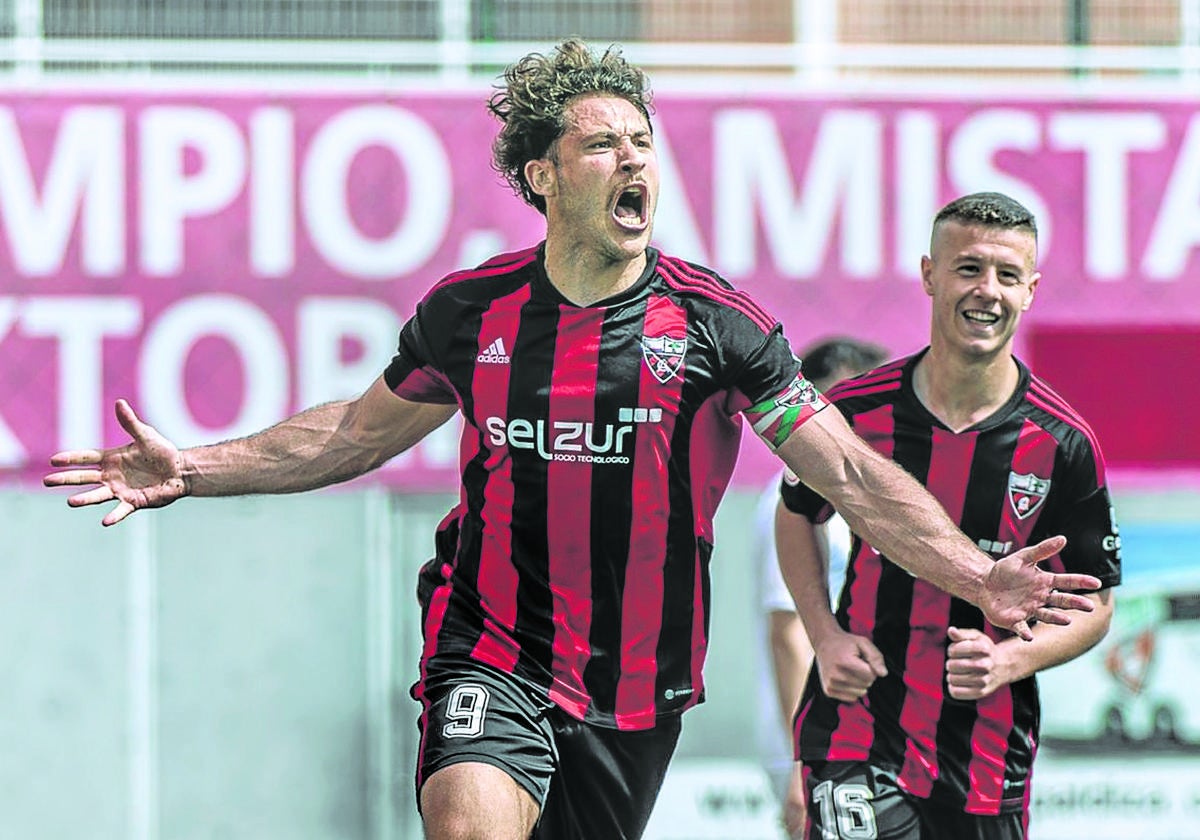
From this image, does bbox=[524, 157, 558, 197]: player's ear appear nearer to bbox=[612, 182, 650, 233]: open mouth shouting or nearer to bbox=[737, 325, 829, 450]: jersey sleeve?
bbox=[612, 182, 650, 233]: open mouth shouting

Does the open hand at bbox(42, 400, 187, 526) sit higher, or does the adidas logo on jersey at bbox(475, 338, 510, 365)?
the adidas logo on jersey at bbox(475, 338, 510, 365)

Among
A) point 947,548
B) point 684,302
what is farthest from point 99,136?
point 947,548

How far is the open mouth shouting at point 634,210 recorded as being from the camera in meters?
4.76

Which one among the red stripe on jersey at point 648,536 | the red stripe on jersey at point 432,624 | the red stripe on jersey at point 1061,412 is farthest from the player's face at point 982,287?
the red stripe on jersey at point 432,624

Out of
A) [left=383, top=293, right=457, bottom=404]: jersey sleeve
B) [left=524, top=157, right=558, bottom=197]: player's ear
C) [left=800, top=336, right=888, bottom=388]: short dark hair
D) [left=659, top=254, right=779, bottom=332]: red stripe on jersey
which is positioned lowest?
[left=800, top=336, right=888, bottom=388]: short dark hair

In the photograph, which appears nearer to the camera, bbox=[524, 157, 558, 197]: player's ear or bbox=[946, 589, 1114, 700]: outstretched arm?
bbox=[524, 157, 558, 197]: player's ear

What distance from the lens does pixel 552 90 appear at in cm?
494

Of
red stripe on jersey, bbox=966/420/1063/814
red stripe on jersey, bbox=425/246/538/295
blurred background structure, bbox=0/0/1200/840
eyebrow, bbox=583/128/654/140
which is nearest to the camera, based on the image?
eyebrow, bbox=583/128/654/140

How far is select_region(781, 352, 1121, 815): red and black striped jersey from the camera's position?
5.23 metres

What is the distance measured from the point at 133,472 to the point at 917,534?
187 centimetres

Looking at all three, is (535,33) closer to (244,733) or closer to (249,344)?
(249,344)

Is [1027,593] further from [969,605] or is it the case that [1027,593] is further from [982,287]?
[982,287]

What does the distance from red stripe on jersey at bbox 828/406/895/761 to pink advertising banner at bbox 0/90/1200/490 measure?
389 centimetres

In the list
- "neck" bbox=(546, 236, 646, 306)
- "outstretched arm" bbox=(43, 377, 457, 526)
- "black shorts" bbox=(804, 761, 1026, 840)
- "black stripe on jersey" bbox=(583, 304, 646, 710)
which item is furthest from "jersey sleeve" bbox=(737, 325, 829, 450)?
"black shorts" bbox=(804, 761, 1026, 840)
